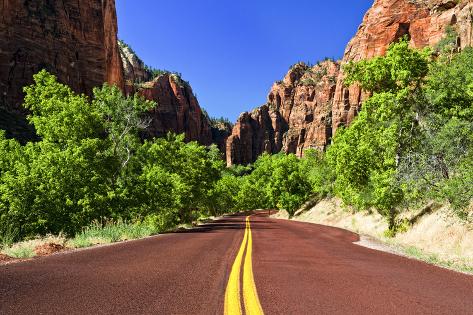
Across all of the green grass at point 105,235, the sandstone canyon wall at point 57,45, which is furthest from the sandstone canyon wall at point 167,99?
the green grass at point 105,235

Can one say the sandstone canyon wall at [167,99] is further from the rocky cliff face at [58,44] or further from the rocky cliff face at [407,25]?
the rocky cliff face at [407,25]

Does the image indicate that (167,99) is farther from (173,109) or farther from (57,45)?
(57,45)

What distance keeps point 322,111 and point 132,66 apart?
90.3m

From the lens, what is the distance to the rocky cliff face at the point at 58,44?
250 feet

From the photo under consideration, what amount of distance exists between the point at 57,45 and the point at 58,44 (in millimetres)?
405

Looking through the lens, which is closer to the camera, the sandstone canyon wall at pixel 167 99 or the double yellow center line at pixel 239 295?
the double yellow center line at pixel 239 295

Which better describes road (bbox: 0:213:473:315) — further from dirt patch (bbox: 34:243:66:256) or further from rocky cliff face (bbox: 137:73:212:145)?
rocky cliff face (bbox: 137:73:212:145)

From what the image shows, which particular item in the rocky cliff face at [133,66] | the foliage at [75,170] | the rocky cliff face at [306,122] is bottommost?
the foliage at [75,170]

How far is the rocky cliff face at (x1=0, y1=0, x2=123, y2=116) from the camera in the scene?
7619 cm

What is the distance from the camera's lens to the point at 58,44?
86.9m

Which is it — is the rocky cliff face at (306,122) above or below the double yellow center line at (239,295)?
above

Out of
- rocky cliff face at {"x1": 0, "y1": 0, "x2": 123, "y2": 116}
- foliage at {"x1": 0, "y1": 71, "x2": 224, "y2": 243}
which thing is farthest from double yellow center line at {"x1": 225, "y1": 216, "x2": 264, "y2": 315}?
rocky cliff face at {"x1": 0, "y1": 0, "x2": 123, "y2": 116}

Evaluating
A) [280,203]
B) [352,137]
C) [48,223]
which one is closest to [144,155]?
[48,223]

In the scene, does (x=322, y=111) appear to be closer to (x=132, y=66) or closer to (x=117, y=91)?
(x=132, y=66)
